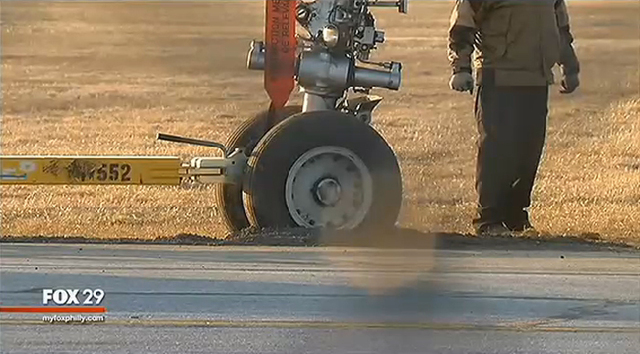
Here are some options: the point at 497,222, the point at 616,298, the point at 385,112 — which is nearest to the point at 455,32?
the point at 497,222

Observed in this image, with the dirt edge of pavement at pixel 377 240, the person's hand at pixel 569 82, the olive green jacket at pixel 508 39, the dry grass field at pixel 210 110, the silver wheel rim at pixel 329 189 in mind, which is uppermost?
the olive green jacket at pixel 508 39

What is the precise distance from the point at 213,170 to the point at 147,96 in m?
11.8

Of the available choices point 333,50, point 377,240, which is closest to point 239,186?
point 333,50

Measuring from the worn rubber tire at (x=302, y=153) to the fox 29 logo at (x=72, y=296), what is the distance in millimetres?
2473

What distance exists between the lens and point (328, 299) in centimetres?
699

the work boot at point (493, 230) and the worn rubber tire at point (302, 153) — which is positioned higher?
the worn rubber tire at point (302, 153)

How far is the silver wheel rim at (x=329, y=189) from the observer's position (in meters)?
9.39

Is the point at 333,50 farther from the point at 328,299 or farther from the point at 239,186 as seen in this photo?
the point at 328,299

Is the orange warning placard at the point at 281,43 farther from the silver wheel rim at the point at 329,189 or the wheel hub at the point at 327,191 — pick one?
the wheel hub at the point at 327,191

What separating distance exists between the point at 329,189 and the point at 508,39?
1.78m

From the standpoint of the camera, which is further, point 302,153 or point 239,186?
point 239,186

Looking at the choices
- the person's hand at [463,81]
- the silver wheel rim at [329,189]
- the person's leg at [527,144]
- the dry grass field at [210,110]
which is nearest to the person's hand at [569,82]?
the person's leg at [527,144]

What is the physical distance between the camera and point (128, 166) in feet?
32.0

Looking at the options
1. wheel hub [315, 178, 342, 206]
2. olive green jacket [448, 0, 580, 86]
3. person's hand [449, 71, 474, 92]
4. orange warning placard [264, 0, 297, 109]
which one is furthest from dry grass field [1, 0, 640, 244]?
orange warning placard [264, 0, 297, 109]
